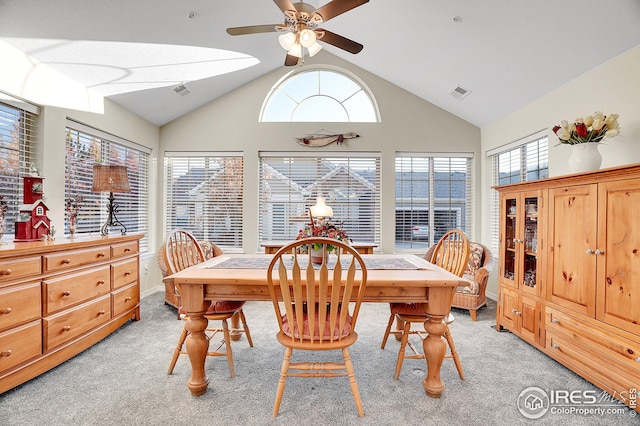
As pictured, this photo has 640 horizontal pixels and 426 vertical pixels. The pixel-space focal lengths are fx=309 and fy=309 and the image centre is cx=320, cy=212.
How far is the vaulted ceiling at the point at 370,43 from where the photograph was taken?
2348 mm

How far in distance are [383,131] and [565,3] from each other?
246 cm

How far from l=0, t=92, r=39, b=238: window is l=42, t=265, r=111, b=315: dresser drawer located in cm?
80

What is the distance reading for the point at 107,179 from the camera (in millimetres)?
2998

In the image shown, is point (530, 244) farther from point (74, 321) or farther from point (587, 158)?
point (74, 321)

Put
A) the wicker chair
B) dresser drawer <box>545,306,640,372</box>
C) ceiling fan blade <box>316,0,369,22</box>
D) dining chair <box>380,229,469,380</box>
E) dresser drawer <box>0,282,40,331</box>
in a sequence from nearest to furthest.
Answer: dresser drawer <box>545,306,640,372</box> < dresser drawer <box>0,282,40,331</box> < ceiling fan blade <box>316,0,369,22</box> < dining chair <box>380,229,469,380</box> < the wicker chair

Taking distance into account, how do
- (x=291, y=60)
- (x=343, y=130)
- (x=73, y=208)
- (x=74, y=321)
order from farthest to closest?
(x=343, y=130), (x=73, y=208), (x=291, y=60), (x=74, y=321)

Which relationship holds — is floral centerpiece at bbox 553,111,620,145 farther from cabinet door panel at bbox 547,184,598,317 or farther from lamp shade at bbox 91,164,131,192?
lamp shade at bbox 91,164,131,192

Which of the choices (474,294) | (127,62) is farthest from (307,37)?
(474,294)

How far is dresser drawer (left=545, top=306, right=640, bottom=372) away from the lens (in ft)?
5.82

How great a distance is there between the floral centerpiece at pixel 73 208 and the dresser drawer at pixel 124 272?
49 cm

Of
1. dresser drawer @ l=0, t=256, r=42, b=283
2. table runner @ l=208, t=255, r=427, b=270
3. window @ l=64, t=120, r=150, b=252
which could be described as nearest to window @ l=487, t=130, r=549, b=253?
table runner @ l=208, t=255, r=427, b=270

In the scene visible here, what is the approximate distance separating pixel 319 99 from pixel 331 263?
10.1ft

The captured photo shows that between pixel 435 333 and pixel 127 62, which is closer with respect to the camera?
pixel 435 333

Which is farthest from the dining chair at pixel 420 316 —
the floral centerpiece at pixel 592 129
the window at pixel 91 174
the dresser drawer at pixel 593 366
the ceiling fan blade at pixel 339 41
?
the window at pixel 91 174
